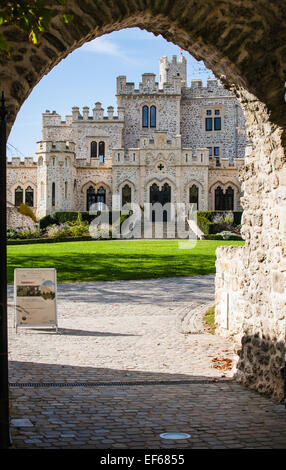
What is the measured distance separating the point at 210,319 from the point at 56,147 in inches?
1347

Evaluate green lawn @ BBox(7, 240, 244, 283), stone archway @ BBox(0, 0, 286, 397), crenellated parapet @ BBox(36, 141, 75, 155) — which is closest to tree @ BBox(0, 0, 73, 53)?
stone archway @ BBox(0, 0, 286, 397)

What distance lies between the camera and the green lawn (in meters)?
18.2

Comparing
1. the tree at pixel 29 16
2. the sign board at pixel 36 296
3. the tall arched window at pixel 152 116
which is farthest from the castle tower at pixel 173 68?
the tree at pixel 29 16

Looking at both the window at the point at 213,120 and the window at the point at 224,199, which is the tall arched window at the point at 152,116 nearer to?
the window at the point at 213,120

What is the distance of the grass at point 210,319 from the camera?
33.7 feet

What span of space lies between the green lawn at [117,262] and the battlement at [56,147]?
17794 mm

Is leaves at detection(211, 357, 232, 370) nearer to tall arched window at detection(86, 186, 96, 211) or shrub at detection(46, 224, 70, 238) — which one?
shrub at detection(46, 224, 70, 238)

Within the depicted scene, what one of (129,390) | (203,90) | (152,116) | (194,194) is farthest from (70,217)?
(129,390)

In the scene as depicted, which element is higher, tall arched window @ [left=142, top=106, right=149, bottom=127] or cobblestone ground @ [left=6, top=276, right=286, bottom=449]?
tall arched window @ [left=142, top=106, right=149, bottom=127]

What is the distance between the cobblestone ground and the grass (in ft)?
1.59

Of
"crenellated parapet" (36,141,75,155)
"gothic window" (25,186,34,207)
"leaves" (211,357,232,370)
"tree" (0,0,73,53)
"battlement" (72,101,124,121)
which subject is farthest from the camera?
"battlement" (72,101,124,121)

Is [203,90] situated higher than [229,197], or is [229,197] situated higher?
[203,90]

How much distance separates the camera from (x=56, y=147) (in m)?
43.2

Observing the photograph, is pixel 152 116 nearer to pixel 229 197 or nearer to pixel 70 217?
Answer: pixel 229 197
